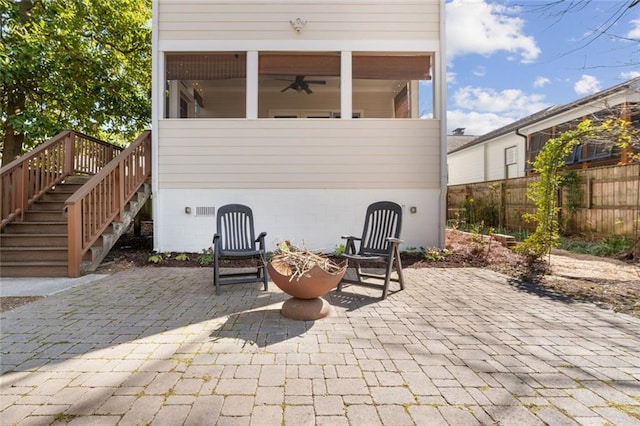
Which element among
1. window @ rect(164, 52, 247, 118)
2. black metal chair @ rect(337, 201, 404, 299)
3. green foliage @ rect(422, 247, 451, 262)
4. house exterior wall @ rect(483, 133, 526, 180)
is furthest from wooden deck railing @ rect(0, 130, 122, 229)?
house exterior wall @ rect(483, 133, 526, 180)

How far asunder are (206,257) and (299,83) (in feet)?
14.9

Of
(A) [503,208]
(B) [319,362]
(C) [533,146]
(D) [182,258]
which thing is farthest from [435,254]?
(C) [533,146]

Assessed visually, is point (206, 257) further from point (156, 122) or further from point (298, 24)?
point (298, 24)

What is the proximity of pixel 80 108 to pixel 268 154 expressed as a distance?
5.55 meters

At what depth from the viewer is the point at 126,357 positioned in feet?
7.87

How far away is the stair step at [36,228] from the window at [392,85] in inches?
233

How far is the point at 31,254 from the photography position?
5.04 metres

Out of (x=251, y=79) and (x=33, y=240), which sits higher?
(x=251, y=79)

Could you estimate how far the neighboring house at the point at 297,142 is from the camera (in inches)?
251

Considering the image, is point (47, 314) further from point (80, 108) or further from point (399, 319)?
point (80, 108)

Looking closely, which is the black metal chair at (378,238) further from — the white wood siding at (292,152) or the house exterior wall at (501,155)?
the house exterior wall at (501,155)

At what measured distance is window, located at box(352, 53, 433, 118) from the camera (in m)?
6.58

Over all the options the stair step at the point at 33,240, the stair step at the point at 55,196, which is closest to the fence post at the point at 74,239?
the stair step at the point at 33,240

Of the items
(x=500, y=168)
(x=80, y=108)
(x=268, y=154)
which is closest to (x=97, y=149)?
(x=80, y=108)
